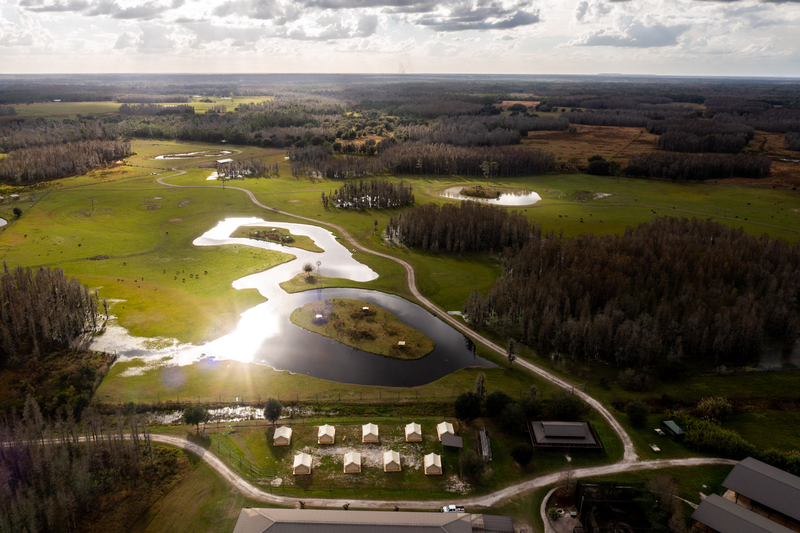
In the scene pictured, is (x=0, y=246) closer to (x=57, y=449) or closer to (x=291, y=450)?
(x=57, y=449)

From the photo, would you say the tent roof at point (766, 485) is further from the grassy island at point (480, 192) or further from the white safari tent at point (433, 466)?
the grassy island at point (480, 192)

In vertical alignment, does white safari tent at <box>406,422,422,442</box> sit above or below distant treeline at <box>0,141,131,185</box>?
below

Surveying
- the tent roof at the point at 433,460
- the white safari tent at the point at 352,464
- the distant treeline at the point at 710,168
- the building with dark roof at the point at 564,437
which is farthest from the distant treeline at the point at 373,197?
the tent roof at the point at 433,460

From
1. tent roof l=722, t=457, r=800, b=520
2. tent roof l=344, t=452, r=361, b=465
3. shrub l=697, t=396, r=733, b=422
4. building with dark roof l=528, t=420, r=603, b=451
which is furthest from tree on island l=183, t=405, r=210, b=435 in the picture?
shrub l=697, t=396, r=733, b=422

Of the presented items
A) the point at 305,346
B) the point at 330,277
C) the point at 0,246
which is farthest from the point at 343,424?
the point at 0,246

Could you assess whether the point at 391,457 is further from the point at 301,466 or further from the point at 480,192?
the point at 480,192

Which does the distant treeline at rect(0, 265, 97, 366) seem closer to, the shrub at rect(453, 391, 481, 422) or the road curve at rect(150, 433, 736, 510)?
the road curve at rect(150, 433, 736, 510)
